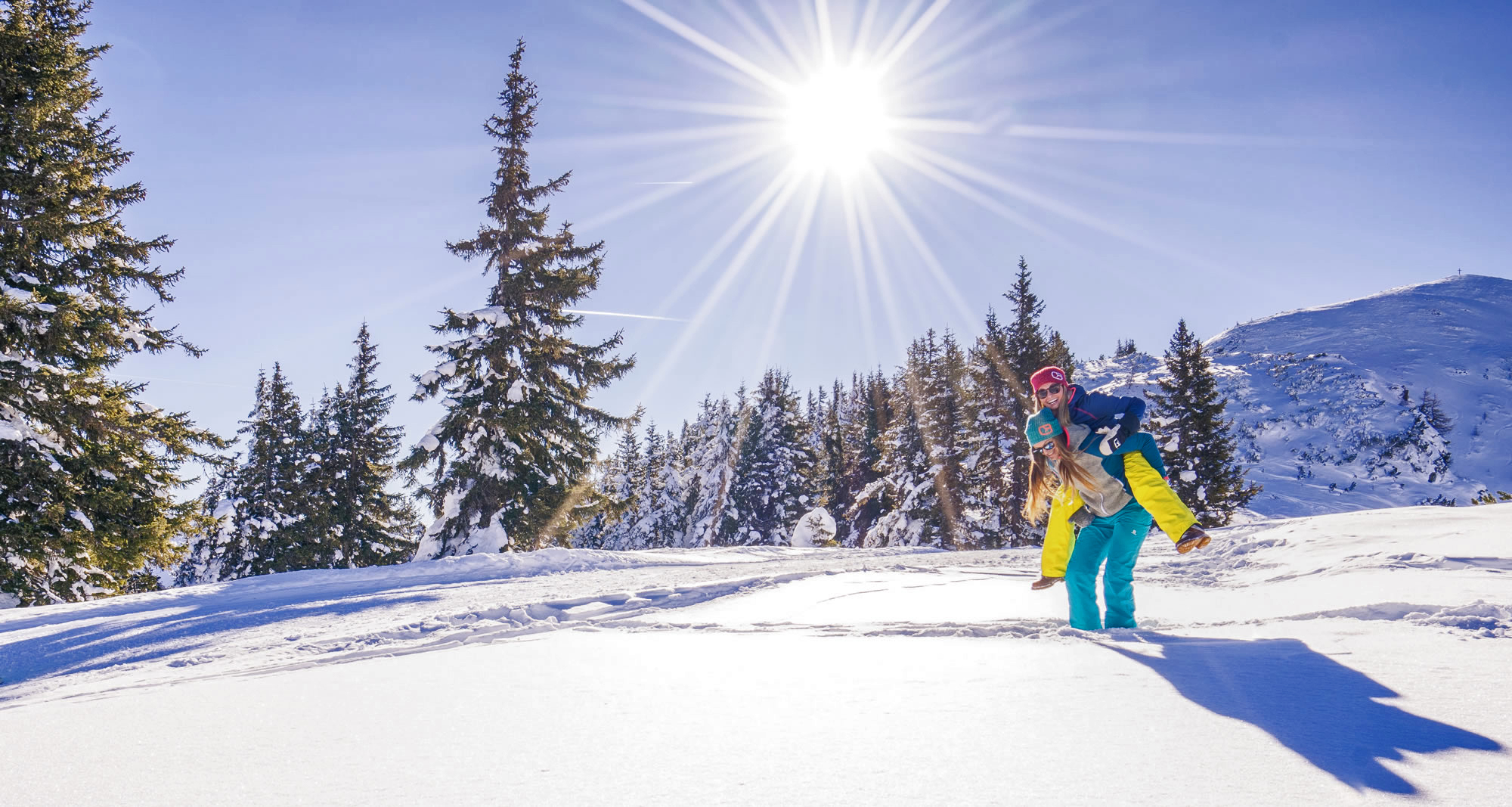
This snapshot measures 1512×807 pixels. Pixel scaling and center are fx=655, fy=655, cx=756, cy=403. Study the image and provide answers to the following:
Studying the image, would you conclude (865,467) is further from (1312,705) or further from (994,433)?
(1312,705)

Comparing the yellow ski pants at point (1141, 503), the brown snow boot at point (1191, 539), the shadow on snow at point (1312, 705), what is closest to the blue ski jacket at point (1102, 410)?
the yellow ski pants at point (1141, 503)

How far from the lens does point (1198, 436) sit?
26.7 m

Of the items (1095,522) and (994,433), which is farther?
(994,433)

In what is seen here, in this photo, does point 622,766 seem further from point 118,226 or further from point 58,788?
point 118,226

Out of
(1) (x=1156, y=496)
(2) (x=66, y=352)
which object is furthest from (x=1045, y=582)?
(2) (x=66, y=352)

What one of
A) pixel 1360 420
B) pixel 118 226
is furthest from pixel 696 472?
pixel 1360 420

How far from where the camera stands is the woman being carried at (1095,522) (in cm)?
395

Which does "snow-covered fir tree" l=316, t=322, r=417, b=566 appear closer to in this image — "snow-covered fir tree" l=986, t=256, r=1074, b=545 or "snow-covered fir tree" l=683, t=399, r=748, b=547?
A: "snow-covered fir tree" l=683, t=399, r=748, b=547

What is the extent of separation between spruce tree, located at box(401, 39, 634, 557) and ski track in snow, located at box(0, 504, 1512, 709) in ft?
27.0

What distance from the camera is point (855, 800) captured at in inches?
55.0

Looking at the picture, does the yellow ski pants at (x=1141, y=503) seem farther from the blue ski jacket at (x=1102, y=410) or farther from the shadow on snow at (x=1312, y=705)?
the shadow on snow at (x=1312, y=705)

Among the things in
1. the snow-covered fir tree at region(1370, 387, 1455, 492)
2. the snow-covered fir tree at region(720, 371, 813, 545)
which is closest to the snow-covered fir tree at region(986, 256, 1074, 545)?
the snow-covered fir tree at region(720, 371, 813, 545)

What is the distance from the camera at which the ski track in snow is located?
147 inches

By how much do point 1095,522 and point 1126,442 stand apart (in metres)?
0.53
